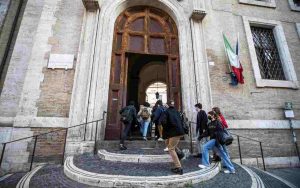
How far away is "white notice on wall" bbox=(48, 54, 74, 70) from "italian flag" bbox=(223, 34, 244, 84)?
6.04 meters

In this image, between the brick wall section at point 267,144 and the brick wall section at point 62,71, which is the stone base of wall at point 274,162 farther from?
the brick wall section at point 62,71

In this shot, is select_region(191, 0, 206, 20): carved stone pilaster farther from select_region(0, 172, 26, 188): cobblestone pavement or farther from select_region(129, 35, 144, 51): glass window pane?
select_region(0, 172, 26, 188): cobblestone pavement

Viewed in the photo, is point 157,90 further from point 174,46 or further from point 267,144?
point 267,144

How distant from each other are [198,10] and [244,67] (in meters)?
3.11

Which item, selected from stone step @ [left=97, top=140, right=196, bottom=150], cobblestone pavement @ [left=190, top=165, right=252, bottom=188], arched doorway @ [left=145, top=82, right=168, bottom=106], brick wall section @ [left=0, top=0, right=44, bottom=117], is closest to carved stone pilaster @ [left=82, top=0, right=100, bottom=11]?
brick wall section @ [left=0, top=0, right=44, bottom=117]

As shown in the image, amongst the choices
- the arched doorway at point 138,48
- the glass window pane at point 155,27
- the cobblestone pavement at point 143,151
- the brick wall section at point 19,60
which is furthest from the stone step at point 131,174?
the glass window pane at point 155,27

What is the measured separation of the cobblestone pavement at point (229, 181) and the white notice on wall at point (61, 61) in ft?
18.3

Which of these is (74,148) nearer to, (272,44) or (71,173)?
(71,173)

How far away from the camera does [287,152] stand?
7215 millimetres

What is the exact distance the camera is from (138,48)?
772cm

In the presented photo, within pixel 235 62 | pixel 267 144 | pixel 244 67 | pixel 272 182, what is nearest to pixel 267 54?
pixel 244 67

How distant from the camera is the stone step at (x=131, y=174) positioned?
3.31 meters

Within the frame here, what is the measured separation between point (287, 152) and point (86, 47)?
8.60 metres

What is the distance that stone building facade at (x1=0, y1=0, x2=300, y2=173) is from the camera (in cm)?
601
